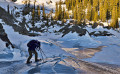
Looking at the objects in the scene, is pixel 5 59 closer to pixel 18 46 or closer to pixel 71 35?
pixel 18 46

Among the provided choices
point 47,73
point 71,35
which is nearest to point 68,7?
point 71,35

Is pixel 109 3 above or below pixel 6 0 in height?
below

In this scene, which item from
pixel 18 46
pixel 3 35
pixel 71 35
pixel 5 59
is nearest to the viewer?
pixel 5 59

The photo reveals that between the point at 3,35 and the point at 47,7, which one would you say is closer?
the point at 3,35

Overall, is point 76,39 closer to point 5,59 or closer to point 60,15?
point 5,59

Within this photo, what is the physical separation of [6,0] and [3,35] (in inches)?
4450

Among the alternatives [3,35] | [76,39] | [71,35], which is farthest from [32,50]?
[71,35]

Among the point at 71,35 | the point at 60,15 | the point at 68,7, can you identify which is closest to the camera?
the point at 71,35

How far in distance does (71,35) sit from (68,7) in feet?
258

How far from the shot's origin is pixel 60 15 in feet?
265

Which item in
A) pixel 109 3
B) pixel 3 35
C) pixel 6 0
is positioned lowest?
pixel 3 35

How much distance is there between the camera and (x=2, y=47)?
405 inches

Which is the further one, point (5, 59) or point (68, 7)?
point (68, 7)

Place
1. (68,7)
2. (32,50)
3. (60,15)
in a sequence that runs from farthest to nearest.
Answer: (68,7)
(60,15)
(32,50)
